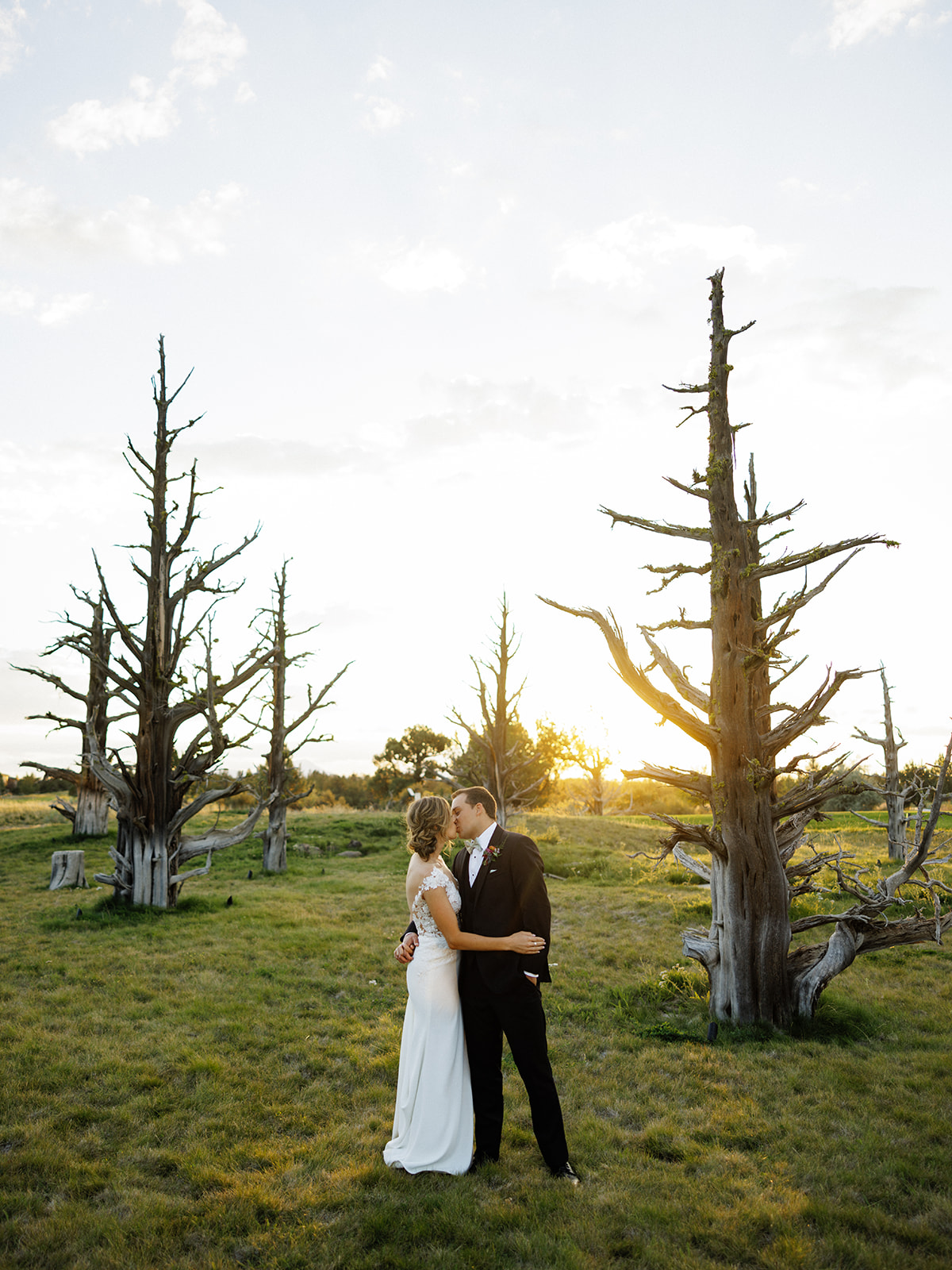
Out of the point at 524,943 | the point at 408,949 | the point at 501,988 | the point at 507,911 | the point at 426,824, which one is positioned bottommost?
the point at 501,988

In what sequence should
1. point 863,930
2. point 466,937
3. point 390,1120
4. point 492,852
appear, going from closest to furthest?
point 466,937, point 492,852, point 390,1120, point 863,930

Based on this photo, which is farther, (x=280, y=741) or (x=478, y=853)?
(x=280, y=741)

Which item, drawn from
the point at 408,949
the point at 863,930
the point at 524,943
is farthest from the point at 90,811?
the point at 863,930

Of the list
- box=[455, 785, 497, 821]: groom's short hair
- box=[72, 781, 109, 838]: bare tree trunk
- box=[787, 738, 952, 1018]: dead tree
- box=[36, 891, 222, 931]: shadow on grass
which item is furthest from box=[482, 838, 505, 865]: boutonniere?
box=[72, 781, 109, 838]: bare tree trunk

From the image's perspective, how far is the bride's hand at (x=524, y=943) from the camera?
5293 mm

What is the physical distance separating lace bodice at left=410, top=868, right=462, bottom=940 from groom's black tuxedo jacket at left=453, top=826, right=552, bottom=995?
16 cm

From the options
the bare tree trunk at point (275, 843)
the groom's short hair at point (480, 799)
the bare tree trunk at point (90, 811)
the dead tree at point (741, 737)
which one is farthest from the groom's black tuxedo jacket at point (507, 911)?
the bare tree trunk at point (90, 811)

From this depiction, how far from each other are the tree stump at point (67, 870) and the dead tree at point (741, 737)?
15756 mm

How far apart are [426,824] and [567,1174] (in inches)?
107

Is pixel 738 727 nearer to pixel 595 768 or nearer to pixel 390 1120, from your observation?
pixel 390 1120

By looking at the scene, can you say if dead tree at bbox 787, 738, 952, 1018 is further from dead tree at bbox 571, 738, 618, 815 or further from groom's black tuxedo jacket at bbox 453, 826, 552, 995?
dead tree at bbox 571, 738, 618, 815

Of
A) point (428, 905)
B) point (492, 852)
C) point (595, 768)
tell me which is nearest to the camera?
point (428, 905)

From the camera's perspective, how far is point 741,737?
8.64 m

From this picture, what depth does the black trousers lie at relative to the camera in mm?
5324
